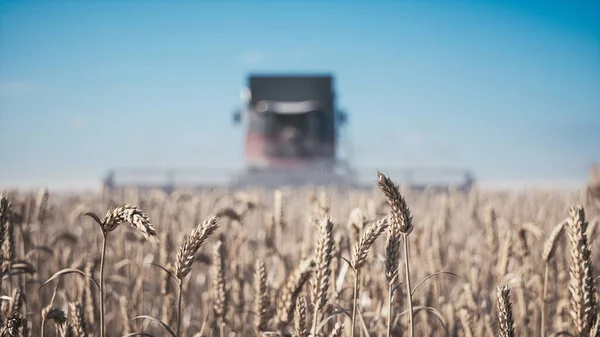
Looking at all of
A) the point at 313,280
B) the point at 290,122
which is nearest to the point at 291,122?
the point at 290,122

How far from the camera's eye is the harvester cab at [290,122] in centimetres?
2028

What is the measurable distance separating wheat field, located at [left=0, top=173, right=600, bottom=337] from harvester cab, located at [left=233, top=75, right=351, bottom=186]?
14.5 metres

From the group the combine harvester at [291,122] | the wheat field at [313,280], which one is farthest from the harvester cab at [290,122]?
the wheat field at [313,280]

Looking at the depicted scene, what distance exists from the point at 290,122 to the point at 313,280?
19.2 m

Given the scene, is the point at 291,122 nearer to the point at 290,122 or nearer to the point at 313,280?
the point at 290,122

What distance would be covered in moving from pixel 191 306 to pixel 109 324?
573mm

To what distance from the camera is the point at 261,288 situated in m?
1.84

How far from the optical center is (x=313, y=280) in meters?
1.52

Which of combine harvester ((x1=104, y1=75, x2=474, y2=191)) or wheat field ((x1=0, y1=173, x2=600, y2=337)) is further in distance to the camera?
combine harvester ((x1=104, y1=75, x2=474, y2=191))

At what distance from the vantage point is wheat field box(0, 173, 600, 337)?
4.88 feet

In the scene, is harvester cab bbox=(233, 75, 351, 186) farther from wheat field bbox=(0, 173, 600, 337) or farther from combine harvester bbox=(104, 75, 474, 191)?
wheat field bbox=(0, 173, 600, 337)

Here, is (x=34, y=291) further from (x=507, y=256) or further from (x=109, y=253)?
(x=507, y=256)

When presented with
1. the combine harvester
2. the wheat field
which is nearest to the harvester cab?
the combine harvester

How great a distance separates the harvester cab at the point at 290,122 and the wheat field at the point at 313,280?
1450cm
